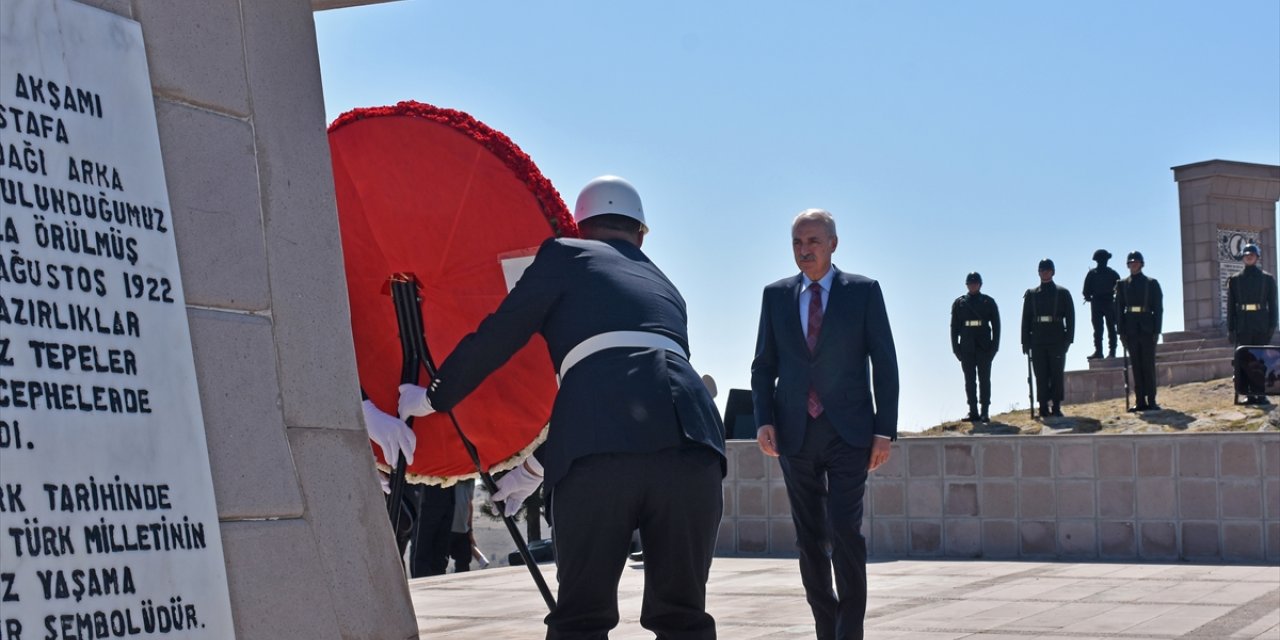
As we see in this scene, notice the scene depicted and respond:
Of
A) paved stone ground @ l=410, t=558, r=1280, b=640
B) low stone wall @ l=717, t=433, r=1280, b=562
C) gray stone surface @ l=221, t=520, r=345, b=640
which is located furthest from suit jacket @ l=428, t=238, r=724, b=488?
low stone wall @ l=717, t=433, r=1280, b=562

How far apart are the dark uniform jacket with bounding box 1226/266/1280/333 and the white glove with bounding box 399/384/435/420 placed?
15.9 meters

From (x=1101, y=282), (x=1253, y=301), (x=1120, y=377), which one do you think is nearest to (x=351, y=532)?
(x=1253, y=301)

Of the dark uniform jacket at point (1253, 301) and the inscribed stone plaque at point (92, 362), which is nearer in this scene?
the inscribed stone plaque at point (92, 362)

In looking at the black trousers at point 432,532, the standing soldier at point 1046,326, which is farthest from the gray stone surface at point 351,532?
the standing soldier at point 1046,326

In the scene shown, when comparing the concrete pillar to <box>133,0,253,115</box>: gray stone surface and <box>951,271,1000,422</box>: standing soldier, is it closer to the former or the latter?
<box>951,271,1000,422</box>: standing soldier

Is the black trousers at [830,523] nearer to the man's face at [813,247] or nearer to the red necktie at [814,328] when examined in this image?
the red necktie at [814,328]

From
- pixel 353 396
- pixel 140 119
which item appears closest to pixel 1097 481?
pixel 353 396

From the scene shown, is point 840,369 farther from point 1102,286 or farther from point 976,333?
point 1102,286

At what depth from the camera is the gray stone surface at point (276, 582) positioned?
340 centimetres

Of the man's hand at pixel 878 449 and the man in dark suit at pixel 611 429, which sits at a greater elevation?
the man in dark suit at pixel 611 429

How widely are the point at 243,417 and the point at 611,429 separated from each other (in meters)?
0.95

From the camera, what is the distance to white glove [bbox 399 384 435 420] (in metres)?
A: 4.31

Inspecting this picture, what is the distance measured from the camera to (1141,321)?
18.0 m

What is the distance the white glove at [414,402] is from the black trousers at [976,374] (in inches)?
614
